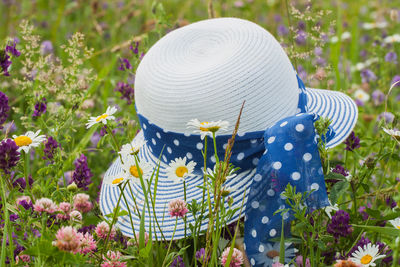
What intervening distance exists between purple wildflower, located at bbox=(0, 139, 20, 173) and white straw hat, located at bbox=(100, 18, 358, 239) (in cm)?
23

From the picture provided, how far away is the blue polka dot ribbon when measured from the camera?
1218mm

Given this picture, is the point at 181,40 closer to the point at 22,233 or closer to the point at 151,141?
the point at 151,141

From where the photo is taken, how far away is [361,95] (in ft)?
9.39

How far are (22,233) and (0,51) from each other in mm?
525

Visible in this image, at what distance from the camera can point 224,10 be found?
13.0 ft

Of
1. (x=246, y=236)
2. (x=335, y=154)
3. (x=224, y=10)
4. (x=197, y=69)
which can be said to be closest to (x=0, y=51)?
(x=197, y=69)

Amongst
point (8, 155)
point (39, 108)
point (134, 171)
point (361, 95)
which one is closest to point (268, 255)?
point (134, 171)

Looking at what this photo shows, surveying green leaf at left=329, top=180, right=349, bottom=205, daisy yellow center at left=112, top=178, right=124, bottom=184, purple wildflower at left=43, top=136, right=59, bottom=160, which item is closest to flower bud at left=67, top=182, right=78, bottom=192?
daisy yellow center at left=112, top=178, right=124, bottom=184

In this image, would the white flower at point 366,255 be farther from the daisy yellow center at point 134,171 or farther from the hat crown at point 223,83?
the daisy yellow center at point 134,171

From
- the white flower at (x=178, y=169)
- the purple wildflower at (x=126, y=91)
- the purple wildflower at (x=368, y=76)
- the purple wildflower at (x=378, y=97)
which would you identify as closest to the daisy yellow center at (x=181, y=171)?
the white flower at (x=178, y=169)

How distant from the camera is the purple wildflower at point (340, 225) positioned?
1366 mm

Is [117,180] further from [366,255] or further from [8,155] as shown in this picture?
[366,255]

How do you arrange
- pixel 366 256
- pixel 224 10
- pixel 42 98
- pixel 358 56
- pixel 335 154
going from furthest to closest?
1. pixel 224 10
2. pixel 358 56
3. pixel 335 154
4. pixel 42 98
5. pixel 366 256

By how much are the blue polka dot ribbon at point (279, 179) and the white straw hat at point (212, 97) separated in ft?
0.28
